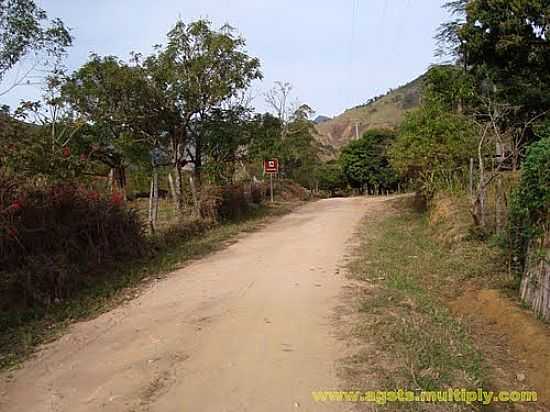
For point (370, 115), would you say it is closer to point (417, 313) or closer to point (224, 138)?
point (224, 138)

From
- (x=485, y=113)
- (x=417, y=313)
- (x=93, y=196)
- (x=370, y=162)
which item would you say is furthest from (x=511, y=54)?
(x=370, y=162)

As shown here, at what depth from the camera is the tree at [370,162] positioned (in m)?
33.3

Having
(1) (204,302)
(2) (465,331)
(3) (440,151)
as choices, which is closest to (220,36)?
(3) (440,151)

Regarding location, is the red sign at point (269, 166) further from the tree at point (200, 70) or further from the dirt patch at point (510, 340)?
the dirt patch at point (510, 340)

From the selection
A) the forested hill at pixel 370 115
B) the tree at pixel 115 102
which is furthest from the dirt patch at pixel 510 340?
the forested hill at pixel 370 115

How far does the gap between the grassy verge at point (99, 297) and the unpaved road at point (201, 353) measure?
0.28 metres

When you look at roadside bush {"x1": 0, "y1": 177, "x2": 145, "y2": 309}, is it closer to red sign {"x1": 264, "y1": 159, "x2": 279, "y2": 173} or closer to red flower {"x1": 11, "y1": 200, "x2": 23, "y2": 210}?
red flower {"x1": 11, "y1": 200, "x2": 23, "y2": 210}

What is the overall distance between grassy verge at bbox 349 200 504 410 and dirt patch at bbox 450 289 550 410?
0.62 ft

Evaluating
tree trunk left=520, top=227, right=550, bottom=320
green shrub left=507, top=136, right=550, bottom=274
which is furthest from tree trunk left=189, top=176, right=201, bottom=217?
tree trunk left=520, top=227, right=550, bottom=320

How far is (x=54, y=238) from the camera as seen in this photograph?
7.25m

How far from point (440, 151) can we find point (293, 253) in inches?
220

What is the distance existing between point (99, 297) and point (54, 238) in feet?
4.12

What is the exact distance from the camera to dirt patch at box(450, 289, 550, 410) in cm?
413

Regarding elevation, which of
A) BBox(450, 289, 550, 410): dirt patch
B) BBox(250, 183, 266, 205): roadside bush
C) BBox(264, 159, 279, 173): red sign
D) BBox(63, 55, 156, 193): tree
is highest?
BBox(63, 55, 156, 193): tree
